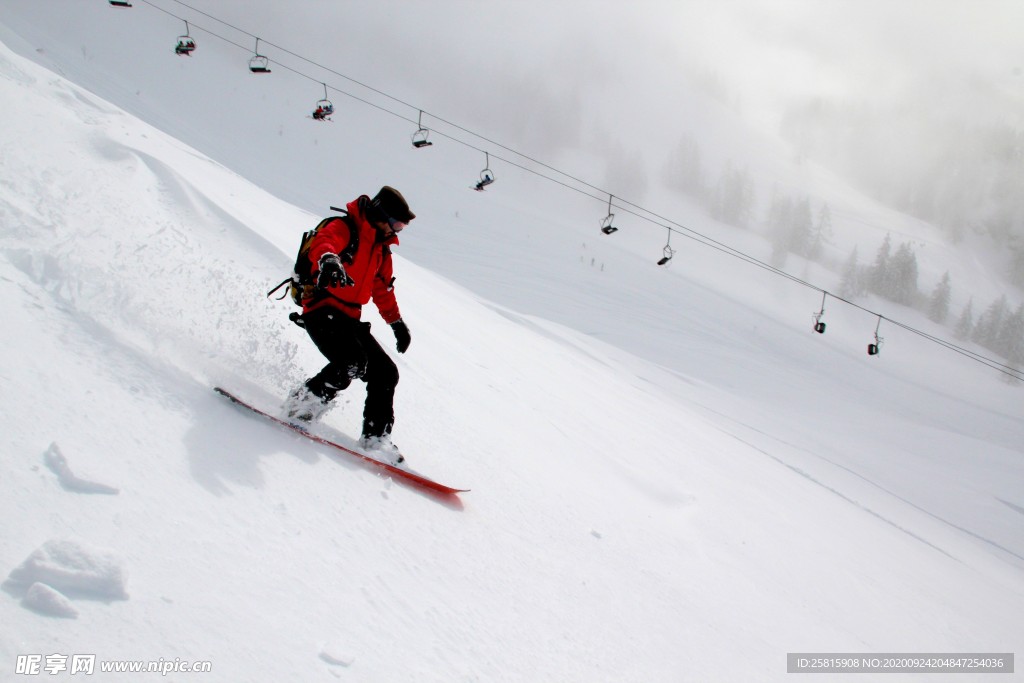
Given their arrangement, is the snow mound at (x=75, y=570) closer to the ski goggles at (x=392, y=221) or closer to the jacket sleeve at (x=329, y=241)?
the jacket sleeve at (x=329, y=241)

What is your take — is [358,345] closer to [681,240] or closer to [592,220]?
[592,220]

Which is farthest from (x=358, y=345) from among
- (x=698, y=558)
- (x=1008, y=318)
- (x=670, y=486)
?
(x=1008, y=318)

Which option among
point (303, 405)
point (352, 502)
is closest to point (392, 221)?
point (303, 405)

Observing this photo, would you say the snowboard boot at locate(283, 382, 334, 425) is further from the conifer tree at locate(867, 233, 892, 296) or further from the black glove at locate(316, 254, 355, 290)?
the conifer tree at locate(867, 233, 892, 296)

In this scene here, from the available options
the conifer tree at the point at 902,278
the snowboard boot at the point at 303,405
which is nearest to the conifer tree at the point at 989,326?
the conifer tree at the point at 902,278

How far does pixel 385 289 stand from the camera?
12.2ft

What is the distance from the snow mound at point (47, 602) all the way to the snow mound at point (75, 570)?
41 millimetres

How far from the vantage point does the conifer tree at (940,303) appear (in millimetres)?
51219

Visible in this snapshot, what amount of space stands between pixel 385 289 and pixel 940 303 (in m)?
62.5

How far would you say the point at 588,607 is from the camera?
109 inches

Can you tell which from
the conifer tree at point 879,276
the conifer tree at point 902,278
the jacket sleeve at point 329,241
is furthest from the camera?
the conifer tree at point 879,276

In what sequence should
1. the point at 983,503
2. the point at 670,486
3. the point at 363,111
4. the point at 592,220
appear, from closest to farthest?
the point at 670,486 < the point at 983,503 < the point at 592,220 < the point at 363,111

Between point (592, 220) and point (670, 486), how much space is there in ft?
119

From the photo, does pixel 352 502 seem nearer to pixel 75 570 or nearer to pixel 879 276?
pixel 75 570
